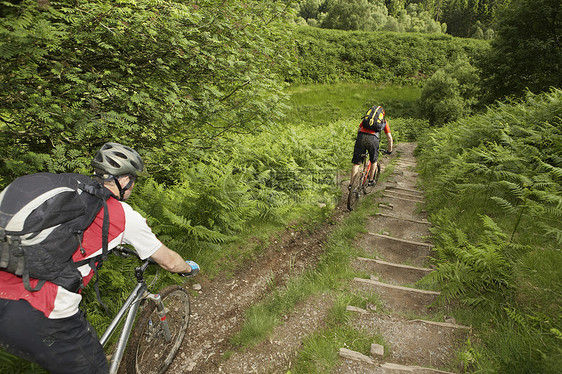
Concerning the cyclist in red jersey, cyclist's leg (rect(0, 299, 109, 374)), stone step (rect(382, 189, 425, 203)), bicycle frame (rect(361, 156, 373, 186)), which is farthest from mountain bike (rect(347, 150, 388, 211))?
cyclist's leg (rect(0, 299, 109, 374))

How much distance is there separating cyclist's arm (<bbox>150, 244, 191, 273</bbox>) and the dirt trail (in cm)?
158

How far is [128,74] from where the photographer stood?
5.34 m

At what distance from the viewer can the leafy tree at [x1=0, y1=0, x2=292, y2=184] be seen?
3.87 metres

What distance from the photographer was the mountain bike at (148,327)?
2.82 meters

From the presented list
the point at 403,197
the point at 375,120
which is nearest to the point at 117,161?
the point at 375,120

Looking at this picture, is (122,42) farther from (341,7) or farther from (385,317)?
(341,7)

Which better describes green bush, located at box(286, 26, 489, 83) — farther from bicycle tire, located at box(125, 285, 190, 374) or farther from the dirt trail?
bicycle tire, located at box(125, 285, 190, 374)

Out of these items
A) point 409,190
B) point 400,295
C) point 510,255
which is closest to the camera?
point 510,255

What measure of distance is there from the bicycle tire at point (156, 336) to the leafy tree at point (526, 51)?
21.0m

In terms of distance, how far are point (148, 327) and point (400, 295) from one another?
12.7 feet

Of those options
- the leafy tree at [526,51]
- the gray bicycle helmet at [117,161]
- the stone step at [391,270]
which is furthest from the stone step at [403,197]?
the leafy tree at [526,51]

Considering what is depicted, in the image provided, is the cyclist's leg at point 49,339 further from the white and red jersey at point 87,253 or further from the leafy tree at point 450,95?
the leafy tree at point 450,95

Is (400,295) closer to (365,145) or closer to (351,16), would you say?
(365,145)

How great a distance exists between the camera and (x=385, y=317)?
13.3ft
